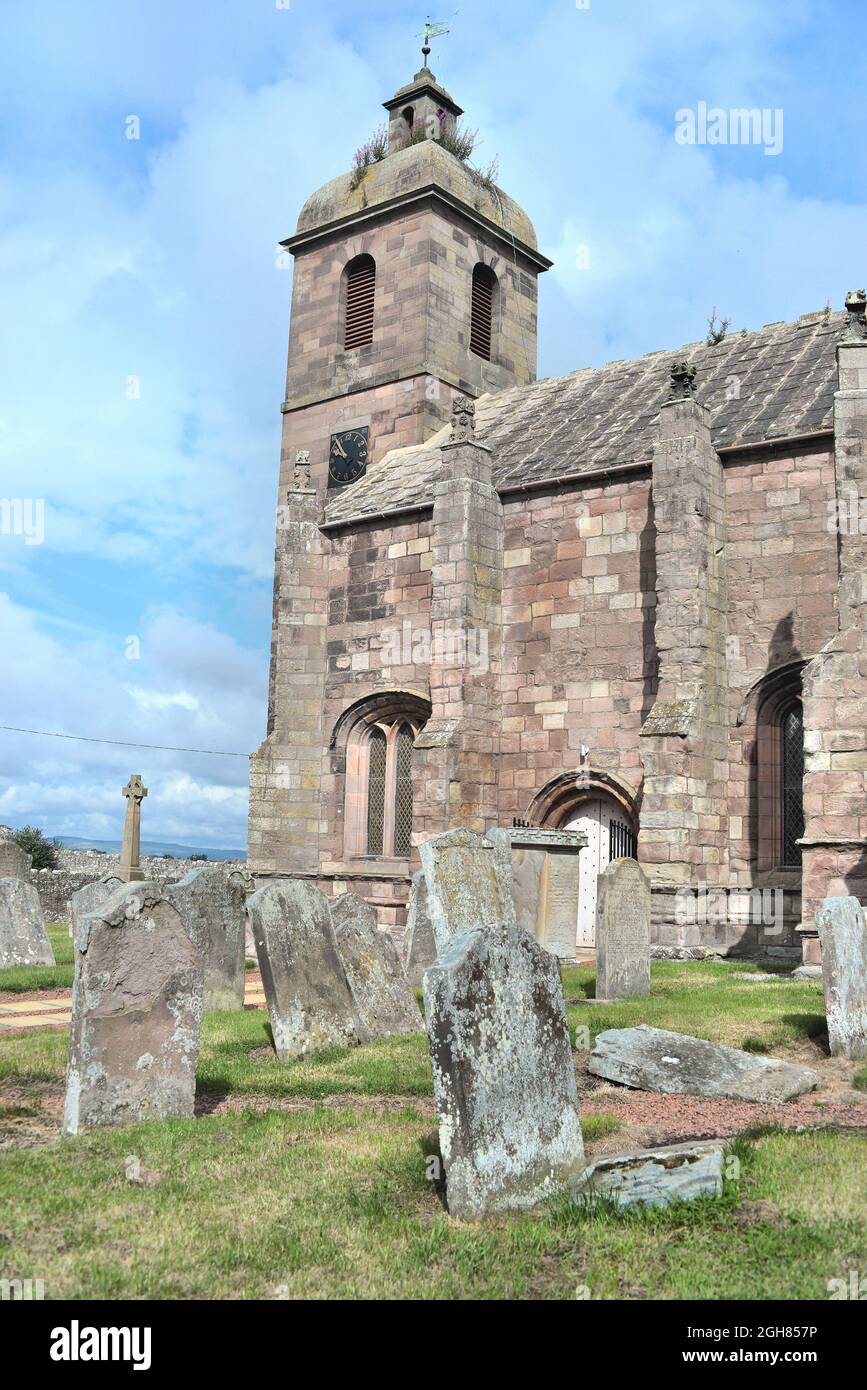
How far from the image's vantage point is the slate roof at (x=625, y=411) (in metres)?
18.3

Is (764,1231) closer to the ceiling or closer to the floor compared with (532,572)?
closer to the floor

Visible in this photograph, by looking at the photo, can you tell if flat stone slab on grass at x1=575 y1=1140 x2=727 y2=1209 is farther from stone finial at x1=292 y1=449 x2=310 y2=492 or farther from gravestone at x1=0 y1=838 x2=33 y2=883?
stone finial at x1=292 y1=449 x2=310 y2=492

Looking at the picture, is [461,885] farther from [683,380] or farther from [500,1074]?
[683,380]

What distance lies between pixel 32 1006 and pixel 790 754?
10905 mm

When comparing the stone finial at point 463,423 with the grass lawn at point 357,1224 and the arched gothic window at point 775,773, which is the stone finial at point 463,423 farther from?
the grass lawn at point 357,1224

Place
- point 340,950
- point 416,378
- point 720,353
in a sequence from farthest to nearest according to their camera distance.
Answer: point 416,378 → point 720,353 → point 340,950

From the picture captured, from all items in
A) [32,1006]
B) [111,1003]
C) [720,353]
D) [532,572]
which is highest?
[720,353]

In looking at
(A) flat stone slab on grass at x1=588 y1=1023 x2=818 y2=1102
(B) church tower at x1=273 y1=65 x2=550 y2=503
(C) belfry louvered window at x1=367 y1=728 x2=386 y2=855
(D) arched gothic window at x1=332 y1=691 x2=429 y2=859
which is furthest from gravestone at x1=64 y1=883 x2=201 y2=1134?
(B) church tower at x1=273 y1=65 x2=550 y2=503

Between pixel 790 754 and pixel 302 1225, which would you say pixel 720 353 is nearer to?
pixel 790 754

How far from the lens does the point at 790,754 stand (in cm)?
1722

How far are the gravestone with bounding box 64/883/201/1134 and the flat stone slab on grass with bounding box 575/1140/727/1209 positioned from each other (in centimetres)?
269

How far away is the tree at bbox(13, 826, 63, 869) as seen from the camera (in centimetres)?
3562

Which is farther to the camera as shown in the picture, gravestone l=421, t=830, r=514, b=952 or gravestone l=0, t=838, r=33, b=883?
gravestone l=0, t=838, r=33, b=883
